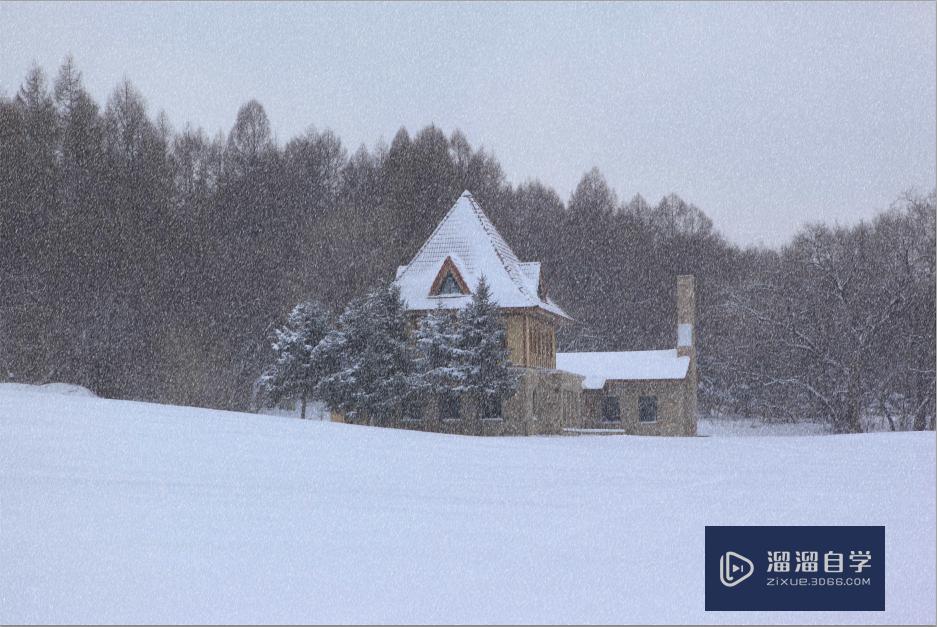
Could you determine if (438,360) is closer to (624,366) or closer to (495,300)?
(495,300)

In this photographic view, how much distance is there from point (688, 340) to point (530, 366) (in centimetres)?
1345

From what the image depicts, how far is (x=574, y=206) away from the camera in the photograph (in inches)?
2256

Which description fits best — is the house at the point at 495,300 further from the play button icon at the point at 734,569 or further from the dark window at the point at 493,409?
the play button icon at the point at 734,569

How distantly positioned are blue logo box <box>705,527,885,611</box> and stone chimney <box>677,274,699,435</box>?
35.1 m

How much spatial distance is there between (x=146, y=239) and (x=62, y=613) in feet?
112

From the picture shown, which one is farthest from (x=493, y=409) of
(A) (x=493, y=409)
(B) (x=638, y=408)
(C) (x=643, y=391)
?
(C) (x=643, y=391)

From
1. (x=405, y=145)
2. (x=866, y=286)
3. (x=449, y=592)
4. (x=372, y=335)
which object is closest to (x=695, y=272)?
(x=866, y=286)

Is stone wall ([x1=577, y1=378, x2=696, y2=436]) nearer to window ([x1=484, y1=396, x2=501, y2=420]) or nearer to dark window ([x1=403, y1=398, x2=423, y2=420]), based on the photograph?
window ([x1=484, y1=396, x2=501, y2=420])

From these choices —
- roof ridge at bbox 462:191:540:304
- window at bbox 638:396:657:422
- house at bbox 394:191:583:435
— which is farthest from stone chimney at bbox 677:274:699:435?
roof ridge at bbox 462:191:540:304

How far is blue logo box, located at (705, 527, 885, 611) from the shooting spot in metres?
5.39

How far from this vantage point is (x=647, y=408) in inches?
1610

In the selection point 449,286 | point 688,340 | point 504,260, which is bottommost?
point 688,340

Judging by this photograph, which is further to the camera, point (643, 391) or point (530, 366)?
point (643, 391)

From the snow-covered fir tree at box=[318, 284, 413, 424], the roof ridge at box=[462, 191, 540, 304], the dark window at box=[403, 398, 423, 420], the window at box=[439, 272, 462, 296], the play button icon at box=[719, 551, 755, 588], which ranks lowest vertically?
the play button icon at box=[719, 551, 755, 588]
